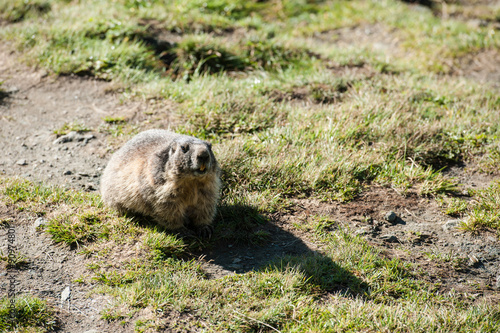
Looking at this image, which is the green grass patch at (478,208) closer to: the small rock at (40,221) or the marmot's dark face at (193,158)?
the marmot's dark face at (193,158)

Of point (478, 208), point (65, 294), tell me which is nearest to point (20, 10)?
point (65, 294)

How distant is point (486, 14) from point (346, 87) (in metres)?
5.47

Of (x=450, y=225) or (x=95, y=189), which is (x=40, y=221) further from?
(x=450, y=225)

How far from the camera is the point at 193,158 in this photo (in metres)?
3.78

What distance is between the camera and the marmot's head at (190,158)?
377 cm

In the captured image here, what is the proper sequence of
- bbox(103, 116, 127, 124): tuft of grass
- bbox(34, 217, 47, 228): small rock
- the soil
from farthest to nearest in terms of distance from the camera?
bbox(103, 116, 127, 124): tuft of grass, bbox(34, 217, 47, 228): small rock, the soil

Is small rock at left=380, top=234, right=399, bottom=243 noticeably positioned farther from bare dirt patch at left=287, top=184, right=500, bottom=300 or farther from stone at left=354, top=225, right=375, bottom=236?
stone at left=354, top=225, right=375, bottom=236

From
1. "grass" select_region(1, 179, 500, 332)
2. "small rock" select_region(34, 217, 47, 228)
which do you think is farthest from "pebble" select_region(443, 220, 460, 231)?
"small rock" select_region(34, 217, 47, 228)

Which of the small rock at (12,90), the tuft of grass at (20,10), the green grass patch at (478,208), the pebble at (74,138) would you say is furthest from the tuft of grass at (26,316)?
the tuft of grass at (20,10)

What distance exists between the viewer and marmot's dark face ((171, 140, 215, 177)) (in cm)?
377

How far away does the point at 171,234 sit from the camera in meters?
4.20

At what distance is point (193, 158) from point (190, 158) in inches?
1.9

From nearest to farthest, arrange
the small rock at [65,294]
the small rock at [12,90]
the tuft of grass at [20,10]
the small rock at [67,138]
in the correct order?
the small rock at [65,294] → the small rock at [67,138] → the small rock at [12,90] → the tuft of grass at [20,10]

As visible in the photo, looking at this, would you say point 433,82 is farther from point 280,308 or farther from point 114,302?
point 114,302
